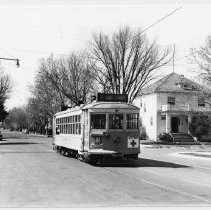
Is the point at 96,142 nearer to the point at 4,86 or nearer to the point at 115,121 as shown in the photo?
the point at 115,121

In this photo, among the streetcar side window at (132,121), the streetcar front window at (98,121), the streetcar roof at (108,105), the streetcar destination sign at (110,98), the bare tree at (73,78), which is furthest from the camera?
the bare tree at (73,78)

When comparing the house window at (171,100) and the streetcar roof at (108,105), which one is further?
the house window at (171,100)

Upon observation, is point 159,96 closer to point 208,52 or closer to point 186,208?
point 208,52

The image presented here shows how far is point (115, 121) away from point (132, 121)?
2.64ft

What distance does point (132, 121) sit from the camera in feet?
67.5

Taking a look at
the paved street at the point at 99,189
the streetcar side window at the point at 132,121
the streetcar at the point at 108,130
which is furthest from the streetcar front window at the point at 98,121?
the paved street at the point at 99,189

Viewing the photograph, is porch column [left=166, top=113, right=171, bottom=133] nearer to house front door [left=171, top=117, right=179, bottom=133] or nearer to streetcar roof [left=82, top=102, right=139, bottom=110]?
house front door [left=171, top=117, right=179, bottom=133]

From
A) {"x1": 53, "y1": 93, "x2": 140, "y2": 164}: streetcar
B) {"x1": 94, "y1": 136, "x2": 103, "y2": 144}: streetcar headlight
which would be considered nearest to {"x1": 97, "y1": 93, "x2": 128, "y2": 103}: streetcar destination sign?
{"x1": 53, "y1": 93, "x2": 140, "y2": 164}: streetcar

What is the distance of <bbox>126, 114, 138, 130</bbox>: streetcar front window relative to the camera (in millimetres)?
20500

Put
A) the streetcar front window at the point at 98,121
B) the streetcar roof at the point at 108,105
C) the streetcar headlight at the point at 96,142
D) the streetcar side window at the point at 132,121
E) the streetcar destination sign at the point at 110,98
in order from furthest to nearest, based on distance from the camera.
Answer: the streetcar destination sign at the point at 110,98
the streetcar side window at the point at 132,121
the streetcar roof at the point at 108,105
the streetcar front window at the point at 98,121
the streetcar headlight at the point at 96,142

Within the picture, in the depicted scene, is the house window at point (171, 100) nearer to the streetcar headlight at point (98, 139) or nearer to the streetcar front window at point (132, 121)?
the streetcar front window at point (132, 121)

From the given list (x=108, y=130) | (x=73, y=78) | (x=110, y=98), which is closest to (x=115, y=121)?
(x=108, y=130)

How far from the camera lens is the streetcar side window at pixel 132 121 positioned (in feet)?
67.3

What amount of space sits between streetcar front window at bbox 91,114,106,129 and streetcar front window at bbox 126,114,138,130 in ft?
3.62
